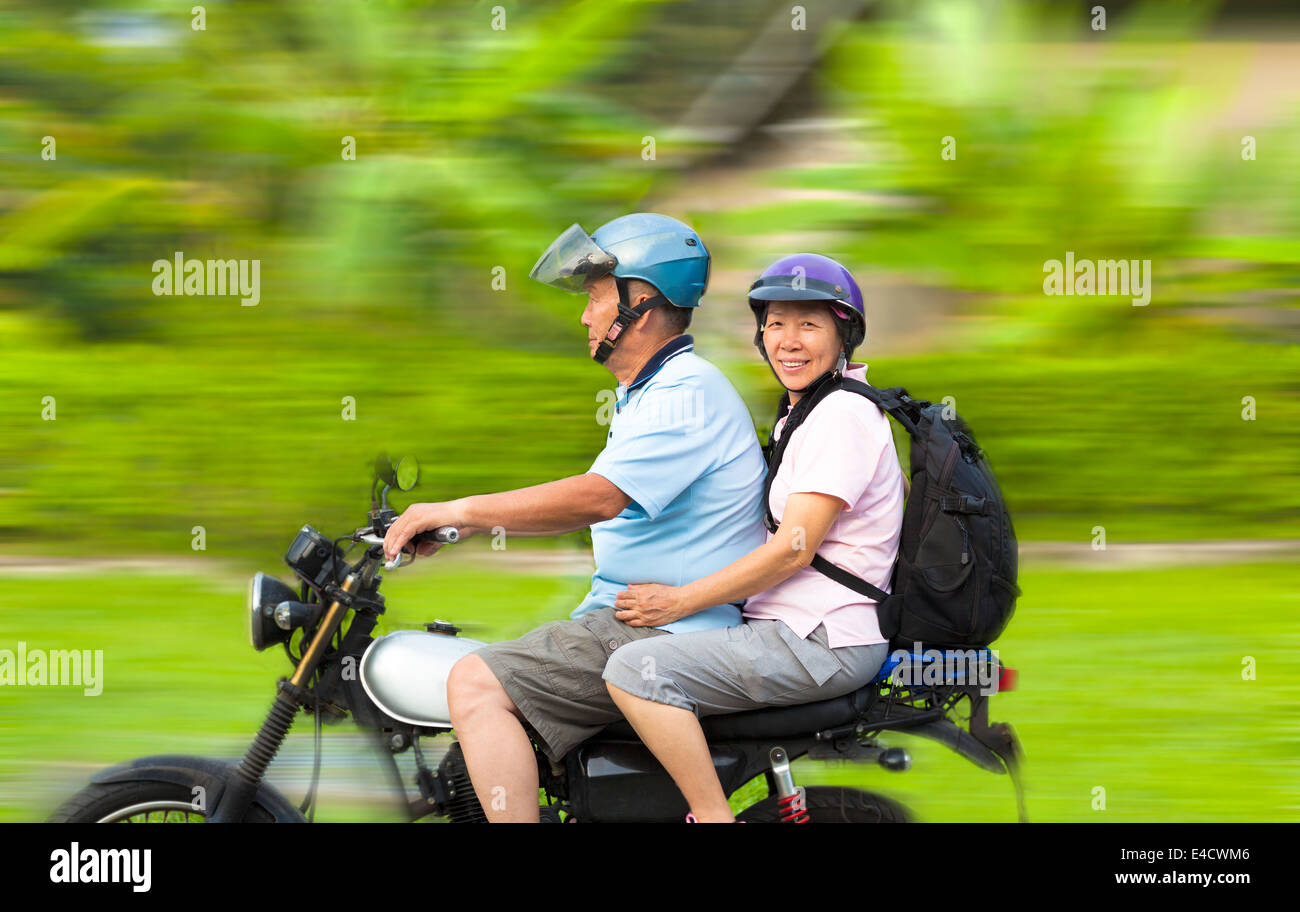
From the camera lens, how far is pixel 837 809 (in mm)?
3062

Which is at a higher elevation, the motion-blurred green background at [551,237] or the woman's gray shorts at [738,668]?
the motion-blurred green background at [551,237]

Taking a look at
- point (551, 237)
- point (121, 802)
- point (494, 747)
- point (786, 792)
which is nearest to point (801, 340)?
point (786, 792)

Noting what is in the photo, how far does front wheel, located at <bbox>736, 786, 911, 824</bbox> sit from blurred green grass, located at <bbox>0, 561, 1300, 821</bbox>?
30 cm

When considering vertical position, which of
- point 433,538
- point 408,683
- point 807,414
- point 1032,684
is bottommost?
point 1032,684

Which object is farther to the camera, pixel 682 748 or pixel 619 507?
pixel 619 507

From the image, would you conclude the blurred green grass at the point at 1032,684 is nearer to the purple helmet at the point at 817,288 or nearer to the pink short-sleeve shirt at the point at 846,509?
the pink short-sleeve shirt at the point at 846,509

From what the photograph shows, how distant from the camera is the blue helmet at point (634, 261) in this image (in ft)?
9.98

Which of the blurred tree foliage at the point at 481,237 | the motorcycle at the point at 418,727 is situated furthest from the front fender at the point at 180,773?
the blurred tree foliage at the point at 481,237

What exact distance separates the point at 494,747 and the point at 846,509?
843mm

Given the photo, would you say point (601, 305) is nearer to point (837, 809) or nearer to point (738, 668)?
point (738, 668)

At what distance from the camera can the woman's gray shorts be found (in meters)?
2.84

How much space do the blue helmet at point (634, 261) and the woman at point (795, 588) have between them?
16 centimetres

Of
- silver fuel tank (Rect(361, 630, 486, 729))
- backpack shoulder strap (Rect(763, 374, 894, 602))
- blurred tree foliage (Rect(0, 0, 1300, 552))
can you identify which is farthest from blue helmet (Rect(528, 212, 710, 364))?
blurred tree foliage (Rect(0, 0, 1300, 552))
